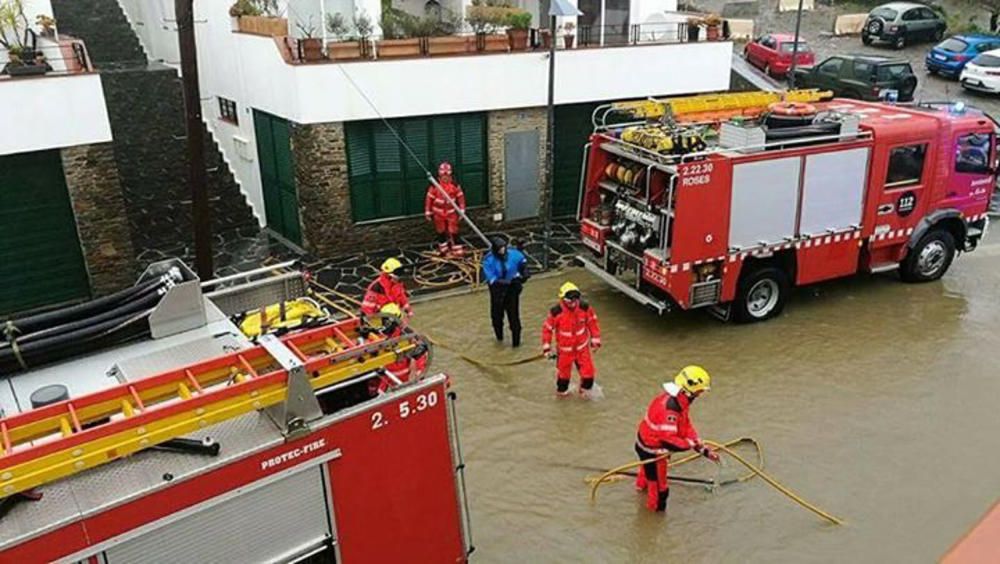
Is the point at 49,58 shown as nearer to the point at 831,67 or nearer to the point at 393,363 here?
the point at 393,363

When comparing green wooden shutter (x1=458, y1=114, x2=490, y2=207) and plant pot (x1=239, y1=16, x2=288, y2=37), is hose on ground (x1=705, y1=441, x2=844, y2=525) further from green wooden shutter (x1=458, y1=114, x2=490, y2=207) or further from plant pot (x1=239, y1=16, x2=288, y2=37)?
plant pot (x1=239, y1=16, x2=288, y2=37)

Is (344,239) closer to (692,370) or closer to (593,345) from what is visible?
(593,345)

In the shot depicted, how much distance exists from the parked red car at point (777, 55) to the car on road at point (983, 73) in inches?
185

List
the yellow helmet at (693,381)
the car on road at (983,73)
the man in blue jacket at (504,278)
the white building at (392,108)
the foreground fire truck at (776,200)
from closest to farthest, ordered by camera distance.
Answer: the yellow helmet at (693,381) → the man in blue jacket at (504,278) → the foreground fire truck at (776,200) → the white building at (392,108) → the car on road at (983,73)

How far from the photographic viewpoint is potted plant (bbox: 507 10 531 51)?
48.6ft

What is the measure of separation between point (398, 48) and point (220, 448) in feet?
34.2

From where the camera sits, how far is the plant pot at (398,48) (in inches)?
545

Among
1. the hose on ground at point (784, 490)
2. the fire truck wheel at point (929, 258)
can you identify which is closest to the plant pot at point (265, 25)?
the hose on ground at point (784, 490)

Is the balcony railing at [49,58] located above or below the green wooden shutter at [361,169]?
above

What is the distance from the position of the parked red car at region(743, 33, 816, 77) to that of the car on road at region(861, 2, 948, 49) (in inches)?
261

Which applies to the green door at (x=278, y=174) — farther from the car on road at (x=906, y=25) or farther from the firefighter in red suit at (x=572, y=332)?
the car on road at (x=906, y=25)

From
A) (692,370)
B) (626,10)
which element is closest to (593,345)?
(692,370)

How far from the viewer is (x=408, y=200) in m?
15.1

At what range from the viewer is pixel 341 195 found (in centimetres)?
1443
